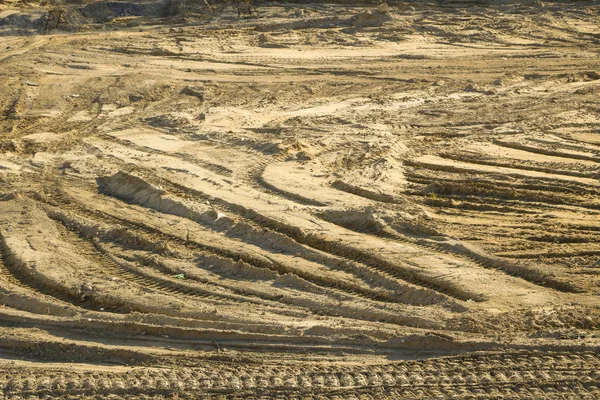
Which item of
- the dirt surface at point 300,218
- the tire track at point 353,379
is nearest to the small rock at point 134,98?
the dirt surface at point 300,218

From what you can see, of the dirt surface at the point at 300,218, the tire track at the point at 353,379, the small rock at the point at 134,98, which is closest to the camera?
the tire track at the point at 353,379

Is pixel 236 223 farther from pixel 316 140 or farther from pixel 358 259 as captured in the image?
pixel 316 140

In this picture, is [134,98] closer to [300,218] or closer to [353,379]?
[300,218]

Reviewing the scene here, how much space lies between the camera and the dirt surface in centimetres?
615

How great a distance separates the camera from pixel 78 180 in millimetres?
10133

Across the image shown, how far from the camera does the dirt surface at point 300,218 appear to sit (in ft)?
20.2

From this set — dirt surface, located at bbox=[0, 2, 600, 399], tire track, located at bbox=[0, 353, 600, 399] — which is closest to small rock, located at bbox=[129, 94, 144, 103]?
dirt surface, located at bbox=[0, 2, 600, 399]

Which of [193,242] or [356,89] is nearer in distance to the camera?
[193,242]

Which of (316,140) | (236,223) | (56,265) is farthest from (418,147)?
(56,265)

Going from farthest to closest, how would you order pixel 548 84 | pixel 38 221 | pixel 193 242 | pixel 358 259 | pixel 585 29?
pixel 585 29 < pixel 548 84 < pixel 38 221 < pixel 193 242 < pixel 358 259

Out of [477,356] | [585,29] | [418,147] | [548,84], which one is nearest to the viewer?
[477,356]

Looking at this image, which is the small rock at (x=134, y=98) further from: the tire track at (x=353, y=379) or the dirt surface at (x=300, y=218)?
the tire track at (x=353, y=379)

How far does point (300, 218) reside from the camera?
861 centimetres

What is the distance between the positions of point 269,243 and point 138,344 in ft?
6.56
